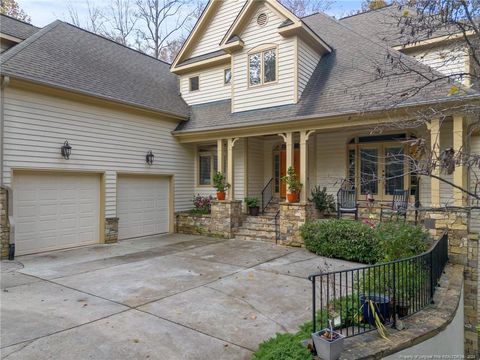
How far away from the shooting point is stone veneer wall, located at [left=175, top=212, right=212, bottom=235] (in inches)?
448

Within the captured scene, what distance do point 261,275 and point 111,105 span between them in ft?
22.5

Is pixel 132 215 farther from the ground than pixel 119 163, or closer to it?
closer to it

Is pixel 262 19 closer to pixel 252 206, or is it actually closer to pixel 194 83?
pixel 194 83

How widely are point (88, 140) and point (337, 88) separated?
731cm

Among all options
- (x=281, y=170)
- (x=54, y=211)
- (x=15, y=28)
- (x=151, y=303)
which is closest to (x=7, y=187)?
(x=54, y=211)

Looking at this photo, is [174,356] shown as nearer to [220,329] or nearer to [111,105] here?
[220,329]

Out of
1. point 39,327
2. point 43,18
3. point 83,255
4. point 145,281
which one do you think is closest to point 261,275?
point 145,281

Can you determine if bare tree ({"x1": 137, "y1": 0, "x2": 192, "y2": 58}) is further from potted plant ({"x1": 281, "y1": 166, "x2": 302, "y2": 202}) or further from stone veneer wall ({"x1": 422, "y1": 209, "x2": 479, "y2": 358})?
stone veneer wall ({"x1": 422, "y1": 209, "x2": 479, "y2": 358})

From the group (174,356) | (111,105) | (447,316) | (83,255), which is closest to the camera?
(174,356)

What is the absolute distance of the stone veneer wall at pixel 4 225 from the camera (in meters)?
7.62

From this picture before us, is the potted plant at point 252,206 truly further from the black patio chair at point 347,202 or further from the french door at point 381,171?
the french door at point 381,171

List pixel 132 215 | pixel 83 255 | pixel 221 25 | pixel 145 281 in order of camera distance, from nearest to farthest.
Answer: pixel 145 281, pixel 83 255, pixel 132 215, pixel 221 25

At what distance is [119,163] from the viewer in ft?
33.9

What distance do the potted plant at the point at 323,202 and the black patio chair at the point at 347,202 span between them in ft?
0.92
